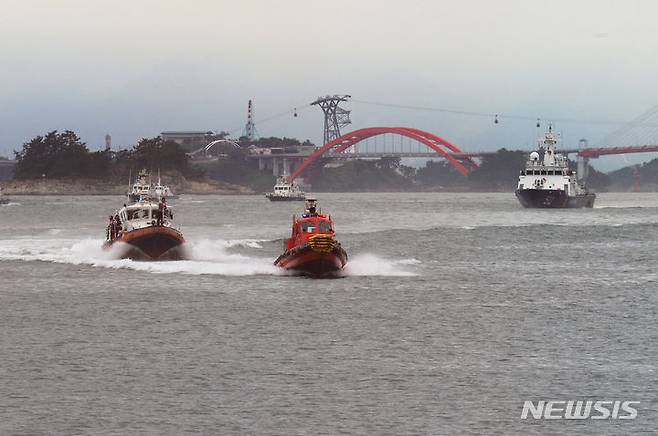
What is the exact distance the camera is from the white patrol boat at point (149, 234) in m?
60.2

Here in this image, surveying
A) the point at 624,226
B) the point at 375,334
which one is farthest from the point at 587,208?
the point at 375,334

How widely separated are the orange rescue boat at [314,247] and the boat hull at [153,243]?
894 centimetres

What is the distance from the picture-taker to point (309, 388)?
2880 cm

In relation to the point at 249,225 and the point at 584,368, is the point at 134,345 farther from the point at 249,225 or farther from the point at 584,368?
the point at 249,225

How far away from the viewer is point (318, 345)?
3500cm

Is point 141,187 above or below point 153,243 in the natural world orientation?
above

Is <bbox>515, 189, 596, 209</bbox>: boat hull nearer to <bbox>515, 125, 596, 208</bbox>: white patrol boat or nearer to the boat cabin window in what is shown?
<bbox>515, 125, 596, 208</bbox>: white patrol boat

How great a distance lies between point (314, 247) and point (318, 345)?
1697cm

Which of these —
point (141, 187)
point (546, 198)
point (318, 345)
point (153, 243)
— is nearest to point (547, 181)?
point (546, 198)

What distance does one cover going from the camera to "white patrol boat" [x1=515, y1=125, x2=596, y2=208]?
542ft

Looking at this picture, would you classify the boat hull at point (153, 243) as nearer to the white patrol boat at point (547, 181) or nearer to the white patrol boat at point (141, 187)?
the white patrol boat at point (141, 187)

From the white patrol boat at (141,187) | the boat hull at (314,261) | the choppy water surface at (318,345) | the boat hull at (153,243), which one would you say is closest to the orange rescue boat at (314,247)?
the boat hull at (314,261)

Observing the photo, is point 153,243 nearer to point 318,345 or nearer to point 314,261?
point 314,261

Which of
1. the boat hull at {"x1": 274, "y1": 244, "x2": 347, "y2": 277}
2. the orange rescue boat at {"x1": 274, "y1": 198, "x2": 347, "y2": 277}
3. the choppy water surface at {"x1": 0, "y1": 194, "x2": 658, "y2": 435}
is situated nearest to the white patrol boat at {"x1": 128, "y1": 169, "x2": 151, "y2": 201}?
the boat hull at {"x1": 274, "y1": 244, "x2": 347, "y2": 277}
